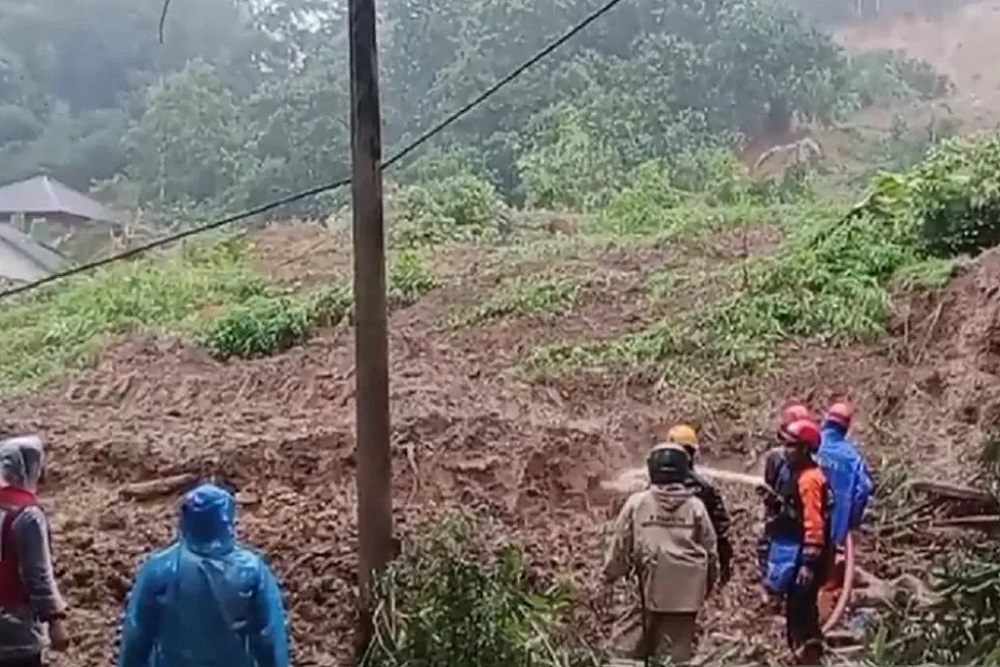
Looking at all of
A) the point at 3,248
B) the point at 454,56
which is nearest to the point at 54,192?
the point at 3,248

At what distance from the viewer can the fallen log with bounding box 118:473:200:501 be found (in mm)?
8305

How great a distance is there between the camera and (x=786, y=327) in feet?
37.4

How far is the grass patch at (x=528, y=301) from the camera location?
12711mm

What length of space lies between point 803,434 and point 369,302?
5.27 ft

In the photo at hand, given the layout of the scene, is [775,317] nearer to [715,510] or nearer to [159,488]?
[159,488]

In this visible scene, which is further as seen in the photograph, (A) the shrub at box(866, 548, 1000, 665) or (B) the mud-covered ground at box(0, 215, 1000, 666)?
(B) the mud-covered ground at box(0, 215, 1000, 666)

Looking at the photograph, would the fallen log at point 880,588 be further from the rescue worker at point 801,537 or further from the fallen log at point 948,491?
the fallen log at point 948,491

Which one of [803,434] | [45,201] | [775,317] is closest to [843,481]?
[803,434]

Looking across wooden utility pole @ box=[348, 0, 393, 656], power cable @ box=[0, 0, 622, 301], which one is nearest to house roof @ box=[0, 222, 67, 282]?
power cable @ box=[0, 0, 622, 301]

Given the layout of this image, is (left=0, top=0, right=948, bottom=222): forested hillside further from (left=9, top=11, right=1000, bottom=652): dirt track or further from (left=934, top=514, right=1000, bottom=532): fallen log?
(left=934, top=514, right=1000, bottom=532): fallen log

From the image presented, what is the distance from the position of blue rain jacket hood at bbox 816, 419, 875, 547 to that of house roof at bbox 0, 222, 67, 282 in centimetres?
1476

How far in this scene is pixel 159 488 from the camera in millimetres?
8359

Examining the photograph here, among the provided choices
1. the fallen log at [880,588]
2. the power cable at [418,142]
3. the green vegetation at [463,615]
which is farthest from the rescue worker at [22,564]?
the fallen log at [880,588]

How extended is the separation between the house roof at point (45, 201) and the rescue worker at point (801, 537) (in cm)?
1789
